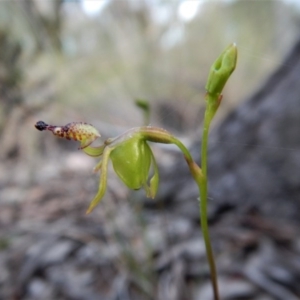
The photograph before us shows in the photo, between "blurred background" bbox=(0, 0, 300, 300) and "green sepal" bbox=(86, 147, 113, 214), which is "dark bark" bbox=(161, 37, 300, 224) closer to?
"blurred background" bbox=(0, 0, 300, 300)

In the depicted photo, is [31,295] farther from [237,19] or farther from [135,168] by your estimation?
[237,19]

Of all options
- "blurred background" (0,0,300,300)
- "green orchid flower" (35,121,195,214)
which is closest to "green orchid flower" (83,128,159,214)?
"green orchid flower" (35,121,195,214)

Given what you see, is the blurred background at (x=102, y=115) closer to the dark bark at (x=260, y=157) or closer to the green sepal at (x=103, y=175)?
the dark bark at (x=260, y=157)

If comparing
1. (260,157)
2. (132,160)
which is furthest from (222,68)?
(260,157)

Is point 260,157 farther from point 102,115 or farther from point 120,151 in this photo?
point 102,115

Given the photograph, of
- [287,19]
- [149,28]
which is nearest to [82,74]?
[149,28]
